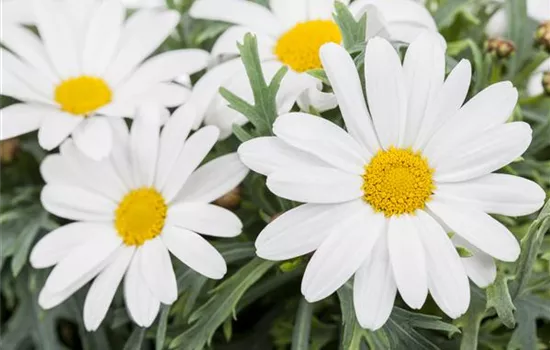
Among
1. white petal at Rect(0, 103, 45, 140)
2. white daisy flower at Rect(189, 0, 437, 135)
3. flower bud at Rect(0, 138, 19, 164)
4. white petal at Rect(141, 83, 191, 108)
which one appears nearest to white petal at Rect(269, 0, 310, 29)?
white daisy flower at Rect(189, 0, 437, 135)

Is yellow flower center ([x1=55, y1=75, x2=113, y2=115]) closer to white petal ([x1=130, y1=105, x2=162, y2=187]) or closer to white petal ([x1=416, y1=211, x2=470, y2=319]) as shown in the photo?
white petal ([x1=130, y1=105, x2=162, y2=187])

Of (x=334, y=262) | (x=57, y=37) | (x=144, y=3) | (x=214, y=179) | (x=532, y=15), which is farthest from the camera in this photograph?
(x=144, y=3)

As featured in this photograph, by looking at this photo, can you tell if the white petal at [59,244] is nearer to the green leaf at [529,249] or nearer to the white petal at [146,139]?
the white petal at [146,139]

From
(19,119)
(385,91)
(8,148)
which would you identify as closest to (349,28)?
(385,91)

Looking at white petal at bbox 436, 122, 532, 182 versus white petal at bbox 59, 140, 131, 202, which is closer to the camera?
white petal at bbox 436, 122, 532, 182

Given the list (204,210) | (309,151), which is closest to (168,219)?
(204,210)

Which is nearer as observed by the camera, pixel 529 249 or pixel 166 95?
pixel 529 249

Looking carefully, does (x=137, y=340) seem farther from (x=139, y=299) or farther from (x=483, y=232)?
(x=483, y=232)
